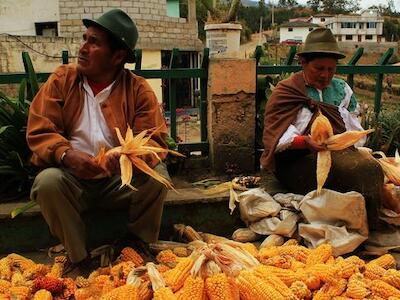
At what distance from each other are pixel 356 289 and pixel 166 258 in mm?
1159

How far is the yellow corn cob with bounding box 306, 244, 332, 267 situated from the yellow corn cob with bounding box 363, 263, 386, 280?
9.4 inches

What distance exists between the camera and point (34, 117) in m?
3.14

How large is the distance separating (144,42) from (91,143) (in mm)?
17788

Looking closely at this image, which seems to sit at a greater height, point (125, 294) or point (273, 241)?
point (125, 294)

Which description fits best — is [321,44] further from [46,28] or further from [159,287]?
[46,28]

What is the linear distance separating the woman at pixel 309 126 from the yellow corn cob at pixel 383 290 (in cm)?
93

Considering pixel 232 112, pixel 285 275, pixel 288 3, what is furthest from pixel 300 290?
pixel 288 3

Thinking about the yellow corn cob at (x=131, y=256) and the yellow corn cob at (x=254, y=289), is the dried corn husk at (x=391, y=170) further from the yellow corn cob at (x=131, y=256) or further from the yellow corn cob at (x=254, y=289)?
the yellow corn cob at (x=131, y=256)

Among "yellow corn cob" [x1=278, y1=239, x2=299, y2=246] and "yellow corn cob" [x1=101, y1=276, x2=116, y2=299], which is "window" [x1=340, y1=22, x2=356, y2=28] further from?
"yellow corn cob" [x1=101, y1=276, x2=116, y2=299]

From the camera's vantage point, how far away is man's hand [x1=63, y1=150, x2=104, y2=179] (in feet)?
9.84

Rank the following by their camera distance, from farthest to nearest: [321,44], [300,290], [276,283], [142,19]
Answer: [142,19], [321,44], [300,290], [276,283]

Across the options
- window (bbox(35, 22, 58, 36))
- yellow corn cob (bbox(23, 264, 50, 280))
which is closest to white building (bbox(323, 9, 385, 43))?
window (bbox(35, 22, 58, 36))

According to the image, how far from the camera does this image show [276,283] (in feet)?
7.86

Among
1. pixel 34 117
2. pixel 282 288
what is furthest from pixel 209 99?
pixel 282 288
